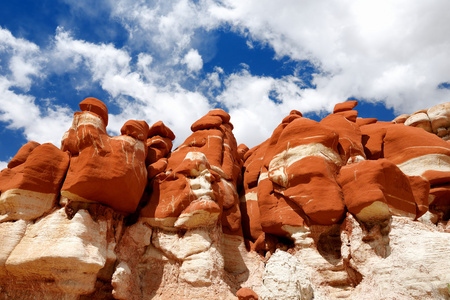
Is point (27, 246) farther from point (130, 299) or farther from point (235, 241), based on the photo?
point (235, 241)

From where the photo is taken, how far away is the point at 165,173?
57.3ft

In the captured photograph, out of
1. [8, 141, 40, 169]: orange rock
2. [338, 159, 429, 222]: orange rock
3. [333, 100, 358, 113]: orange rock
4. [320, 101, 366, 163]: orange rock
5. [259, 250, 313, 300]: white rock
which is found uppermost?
[333, 100, 358, 113]: orange rock

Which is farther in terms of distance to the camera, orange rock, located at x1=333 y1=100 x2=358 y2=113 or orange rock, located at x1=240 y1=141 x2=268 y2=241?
orange rock, located at x1=333 y1=100 x2=358 y2=113

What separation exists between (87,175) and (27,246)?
3.30 meters

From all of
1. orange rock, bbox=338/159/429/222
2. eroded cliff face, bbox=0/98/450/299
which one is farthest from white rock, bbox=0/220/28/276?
orange rock, bbox=338/159/429/222

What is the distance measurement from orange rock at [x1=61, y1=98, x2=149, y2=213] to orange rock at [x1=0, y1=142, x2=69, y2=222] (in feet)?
2.59

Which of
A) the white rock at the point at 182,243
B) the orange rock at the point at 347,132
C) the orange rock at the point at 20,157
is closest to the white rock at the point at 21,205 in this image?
the orange rock at the point at 20,157

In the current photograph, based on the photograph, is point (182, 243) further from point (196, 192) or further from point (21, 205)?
point (21, 205)

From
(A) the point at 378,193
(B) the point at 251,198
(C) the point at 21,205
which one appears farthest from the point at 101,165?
(A) the point at 378,193

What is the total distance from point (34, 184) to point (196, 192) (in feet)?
22.0

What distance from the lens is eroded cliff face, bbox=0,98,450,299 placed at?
Answer: 12.2 metres

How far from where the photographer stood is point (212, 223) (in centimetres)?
1523

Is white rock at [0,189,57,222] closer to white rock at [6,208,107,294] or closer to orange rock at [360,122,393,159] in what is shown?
white rock at [6,208,107,294]

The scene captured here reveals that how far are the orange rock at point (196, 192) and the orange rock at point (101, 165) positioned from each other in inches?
41.9
